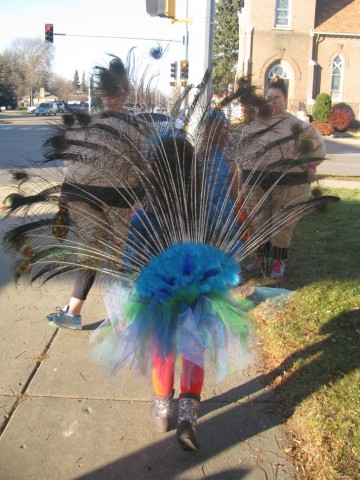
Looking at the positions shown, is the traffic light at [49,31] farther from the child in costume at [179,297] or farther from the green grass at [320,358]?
the child in costume at [179,297]

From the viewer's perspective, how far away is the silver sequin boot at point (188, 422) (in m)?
2.54

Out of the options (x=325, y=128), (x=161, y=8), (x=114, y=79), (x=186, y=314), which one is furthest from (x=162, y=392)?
(x=325, y=128)

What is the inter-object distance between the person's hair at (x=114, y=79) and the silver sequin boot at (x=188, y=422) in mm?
1595

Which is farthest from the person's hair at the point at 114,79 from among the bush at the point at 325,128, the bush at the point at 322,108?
the bush at the point at 322,108

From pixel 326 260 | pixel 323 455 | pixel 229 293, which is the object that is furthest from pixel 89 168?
pixel 326 260

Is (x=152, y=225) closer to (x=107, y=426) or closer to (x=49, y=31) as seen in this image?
(x=107, y=426)

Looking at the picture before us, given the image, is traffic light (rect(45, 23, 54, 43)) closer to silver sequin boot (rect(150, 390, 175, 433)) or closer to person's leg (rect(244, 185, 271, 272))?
person's leg (rect(244, 185, 271, 272))

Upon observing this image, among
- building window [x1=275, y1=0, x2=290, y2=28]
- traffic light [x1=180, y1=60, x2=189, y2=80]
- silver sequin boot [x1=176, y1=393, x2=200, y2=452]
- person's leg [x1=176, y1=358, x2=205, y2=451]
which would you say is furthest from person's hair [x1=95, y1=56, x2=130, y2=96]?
building window [x1=275, y1=0, x2=290, y2=28]

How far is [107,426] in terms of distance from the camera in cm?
281

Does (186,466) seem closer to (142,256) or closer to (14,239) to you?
(142,256)

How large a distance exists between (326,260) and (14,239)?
396cm

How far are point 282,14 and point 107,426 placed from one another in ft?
119

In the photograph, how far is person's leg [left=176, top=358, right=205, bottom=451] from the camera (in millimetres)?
2543

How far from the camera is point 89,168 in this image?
248cm
